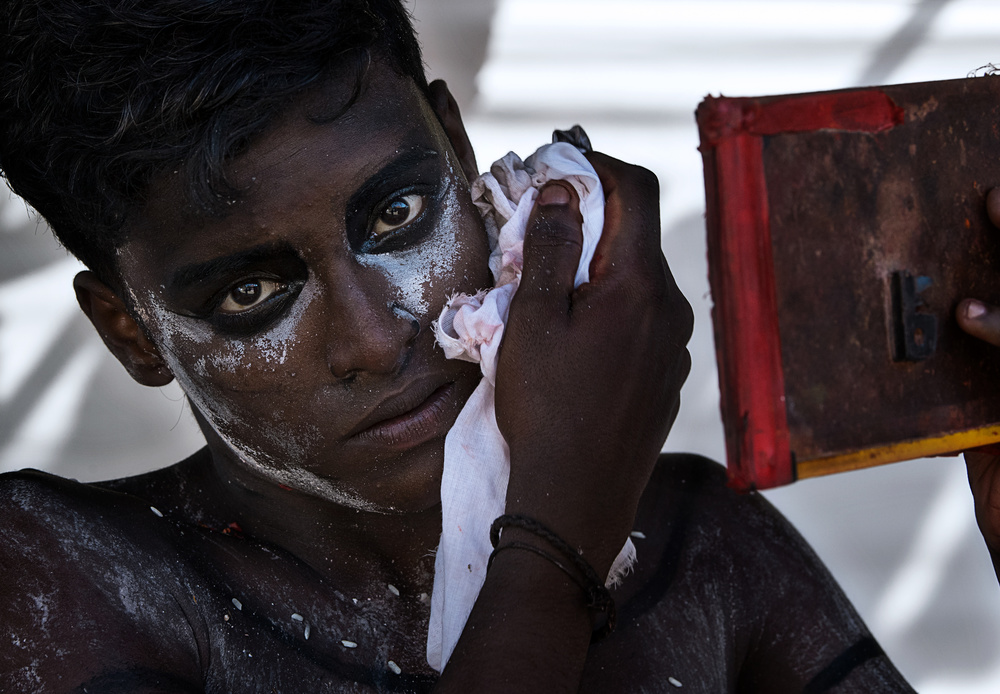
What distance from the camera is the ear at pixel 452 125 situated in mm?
1925

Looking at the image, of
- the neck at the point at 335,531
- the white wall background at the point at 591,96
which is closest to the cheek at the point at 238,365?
the neck at the point at 335,531

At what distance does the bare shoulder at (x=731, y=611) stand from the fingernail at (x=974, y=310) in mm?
910

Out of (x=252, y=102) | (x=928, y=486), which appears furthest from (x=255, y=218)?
(x=928, y=486)

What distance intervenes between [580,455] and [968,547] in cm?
286

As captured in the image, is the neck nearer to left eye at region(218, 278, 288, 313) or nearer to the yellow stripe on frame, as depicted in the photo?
left eye at region(218, 278, 288, 313)

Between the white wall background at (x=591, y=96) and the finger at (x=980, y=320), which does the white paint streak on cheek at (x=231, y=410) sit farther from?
the white wall background at (x=591, y=96)

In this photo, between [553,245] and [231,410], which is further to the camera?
[231,410]

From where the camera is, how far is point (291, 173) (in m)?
1.53

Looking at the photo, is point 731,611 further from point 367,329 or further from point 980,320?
point 367,329

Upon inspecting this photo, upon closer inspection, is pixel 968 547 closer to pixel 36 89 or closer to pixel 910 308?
pixel 910 308

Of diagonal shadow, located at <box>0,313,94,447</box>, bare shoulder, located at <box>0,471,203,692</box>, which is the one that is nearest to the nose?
bare shoulder, located at <box>0,471,203,692</box>

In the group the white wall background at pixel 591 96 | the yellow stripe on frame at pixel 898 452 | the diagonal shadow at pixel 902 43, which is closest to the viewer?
the yellow stripe on frame at pixel 898 452

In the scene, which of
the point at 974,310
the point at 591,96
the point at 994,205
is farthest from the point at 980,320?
the point at 591,96

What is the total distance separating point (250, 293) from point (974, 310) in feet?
3.74
